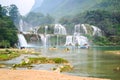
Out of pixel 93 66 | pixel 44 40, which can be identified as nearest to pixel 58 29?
pixel 44 40

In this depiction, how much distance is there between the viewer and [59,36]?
145625 mm

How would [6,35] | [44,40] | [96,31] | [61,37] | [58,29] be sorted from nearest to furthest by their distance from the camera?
[6,35] → [44,40] → [61,37] → [96,31] → [58,29]

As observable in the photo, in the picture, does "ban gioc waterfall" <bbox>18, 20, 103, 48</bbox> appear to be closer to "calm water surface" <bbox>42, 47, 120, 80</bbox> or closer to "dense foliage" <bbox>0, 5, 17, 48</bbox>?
"dense foliage" <bbox>0, 5, 17, 48</bbox>

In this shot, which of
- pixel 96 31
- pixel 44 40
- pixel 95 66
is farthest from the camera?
pixel 96 31

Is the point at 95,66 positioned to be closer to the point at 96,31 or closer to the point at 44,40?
the point at 44,40

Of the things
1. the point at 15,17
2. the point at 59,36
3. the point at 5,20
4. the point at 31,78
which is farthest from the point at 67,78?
the point at 15,17

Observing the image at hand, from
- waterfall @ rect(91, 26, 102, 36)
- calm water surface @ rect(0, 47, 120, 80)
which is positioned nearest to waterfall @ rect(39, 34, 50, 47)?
waterfall @ rect(91, 26, 102, 36)

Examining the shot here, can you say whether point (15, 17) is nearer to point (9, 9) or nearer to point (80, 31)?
point (9, 9)

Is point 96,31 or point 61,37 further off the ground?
point 96,31

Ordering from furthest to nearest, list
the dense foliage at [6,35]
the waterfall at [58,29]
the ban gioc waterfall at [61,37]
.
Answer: the waterfall at [58,29] → the ban gioc waterfall at [61,37] → the dense foliage at [6,35]

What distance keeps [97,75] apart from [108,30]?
12855cm

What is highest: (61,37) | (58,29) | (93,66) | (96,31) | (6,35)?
(58,29)

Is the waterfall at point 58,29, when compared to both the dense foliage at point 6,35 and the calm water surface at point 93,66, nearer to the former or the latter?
the dense foliage at point 6,35

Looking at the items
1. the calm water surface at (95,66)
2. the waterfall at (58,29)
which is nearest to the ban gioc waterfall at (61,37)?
the waterfall at (58,29)
